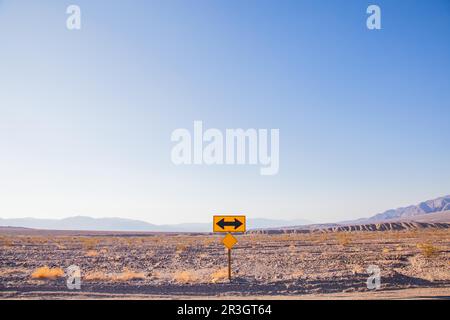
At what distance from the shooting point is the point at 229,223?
1421 centimetres

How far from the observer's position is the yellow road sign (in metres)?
14.1

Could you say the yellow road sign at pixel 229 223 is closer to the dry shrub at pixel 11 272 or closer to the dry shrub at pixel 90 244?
the dry shrub at pixel 11 272

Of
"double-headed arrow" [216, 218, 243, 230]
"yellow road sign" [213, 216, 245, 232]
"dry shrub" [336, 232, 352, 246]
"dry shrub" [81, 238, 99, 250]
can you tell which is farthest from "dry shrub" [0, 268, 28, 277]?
"dry shrub" [336, 232, 352, 246]

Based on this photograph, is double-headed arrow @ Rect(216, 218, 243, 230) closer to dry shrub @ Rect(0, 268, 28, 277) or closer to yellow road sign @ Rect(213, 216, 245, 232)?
yellow road sign @ Rect(213, 216, 245, 232)

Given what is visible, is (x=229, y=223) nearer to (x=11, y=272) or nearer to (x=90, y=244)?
(x=11, y=272)

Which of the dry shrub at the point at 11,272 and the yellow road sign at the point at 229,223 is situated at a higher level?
the yellow road sign at the point at 229,223

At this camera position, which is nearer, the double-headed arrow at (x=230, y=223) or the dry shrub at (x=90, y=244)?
the double-headed arrow at (x=230, y=223)

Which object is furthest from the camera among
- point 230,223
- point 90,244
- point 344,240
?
point 90,244

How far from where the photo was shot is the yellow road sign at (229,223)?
1412cm

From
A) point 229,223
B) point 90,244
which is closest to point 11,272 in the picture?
point 229,223

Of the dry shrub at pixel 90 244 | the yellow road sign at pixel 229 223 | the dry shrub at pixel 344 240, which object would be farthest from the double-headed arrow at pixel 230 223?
the dry shrub at pixel 90 244

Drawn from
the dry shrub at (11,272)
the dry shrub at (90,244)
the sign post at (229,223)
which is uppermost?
the sign post at (229,223)
